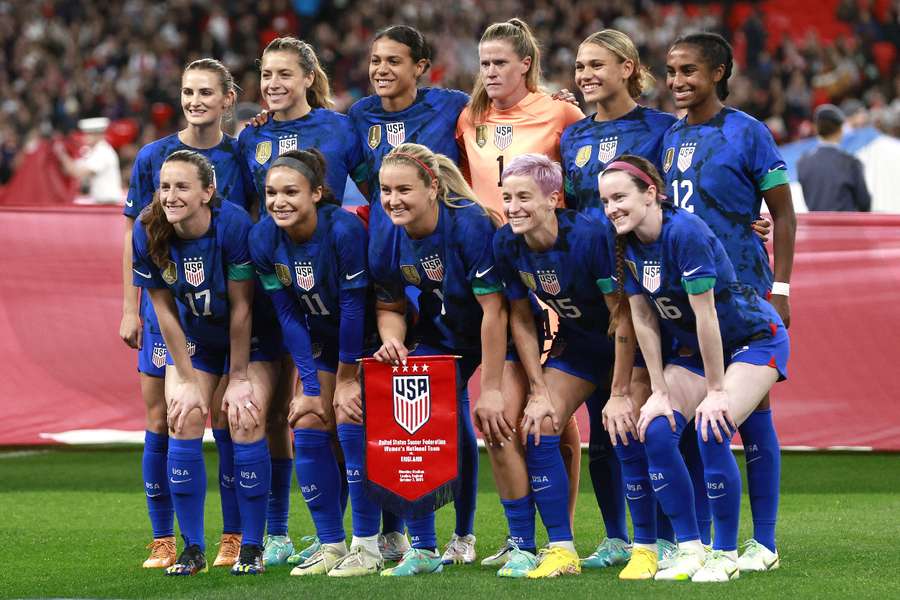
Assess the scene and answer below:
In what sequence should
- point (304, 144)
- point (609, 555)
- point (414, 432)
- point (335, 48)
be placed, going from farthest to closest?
1. point (335, 48)
2. point (304, 144)
3. point (609, 555)
4. point (414, 432)

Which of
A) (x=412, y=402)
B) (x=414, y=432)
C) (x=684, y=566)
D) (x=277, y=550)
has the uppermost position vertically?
(x=412, y=402)

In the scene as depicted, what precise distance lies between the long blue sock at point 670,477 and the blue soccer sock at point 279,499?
1709 millimetres

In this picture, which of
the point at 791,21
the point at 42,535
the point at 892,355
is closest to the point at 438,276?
the point at 42,535

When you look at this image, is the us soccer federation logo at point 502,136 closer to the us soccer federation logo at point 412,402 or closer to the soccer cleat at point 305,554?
the us soccer federation logo at point 412,402

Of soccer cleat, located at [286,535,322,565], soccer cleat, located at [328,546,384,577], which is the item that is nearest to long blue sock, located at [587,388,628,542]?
soccer cleat, located at [328,546,384,577]

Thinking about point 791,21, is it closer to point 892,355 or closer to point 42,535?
point 892,355

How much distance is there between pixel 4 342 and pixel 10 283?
1.23 feet

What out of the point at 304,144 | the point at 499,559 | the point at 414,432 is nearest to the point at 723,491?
the point at 499,559

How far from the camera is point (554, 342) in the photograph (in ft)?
18.6

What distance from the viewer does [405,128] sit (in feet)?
20.1

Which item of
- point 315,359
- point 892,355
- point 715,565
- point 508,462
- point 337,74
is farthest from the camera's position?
point 337,74

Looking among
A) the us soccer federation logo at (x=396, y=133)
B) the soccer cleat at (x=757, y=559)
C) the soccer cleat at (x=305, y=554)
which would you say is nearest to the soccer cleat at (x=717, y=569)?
the soccer cleat at (x=757, y=559)

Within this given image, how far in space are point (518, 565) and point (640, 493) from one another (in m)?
0.54

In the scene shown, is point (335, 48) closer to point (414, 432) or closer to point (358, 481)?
point (358, 481)
